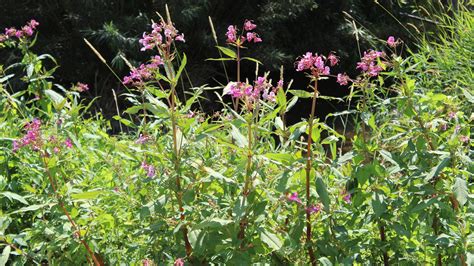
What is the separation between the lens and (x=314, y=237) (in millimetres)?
1941

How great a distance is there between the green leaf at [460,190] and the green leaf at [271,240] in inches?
15.9

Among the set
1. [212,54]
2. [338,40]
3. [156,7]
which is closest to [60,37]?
[156,7]

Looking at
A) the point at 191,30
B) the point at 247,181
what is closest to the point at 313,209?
the point at 247,181

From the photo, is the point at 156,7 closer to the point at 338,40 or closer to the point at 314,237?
the point at 338,40

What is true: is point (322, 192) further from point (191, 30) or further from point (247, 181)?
point (191, 30)

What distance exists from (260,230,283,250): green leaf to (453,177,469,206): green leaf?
1.32ft

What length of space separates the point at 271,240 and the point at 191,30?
198 inches

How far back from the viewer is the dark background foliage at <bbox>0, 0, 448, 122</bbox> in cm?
628

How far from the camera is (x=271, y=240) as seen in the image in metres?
1.71

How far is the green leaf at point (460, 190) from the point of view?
167 centimetres

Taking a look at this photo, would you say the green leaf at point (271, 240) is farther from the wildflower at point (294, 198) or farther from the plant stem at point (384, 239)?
the plant stem at point (384, 239)

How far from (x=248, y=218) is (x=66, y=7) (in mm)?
5023

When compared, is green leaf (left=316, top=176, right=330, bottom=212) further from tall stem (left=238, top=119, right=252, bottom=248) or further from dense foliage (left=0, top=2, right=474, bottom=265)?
tall stem (left=238, top=119, right=252, bottom=248)

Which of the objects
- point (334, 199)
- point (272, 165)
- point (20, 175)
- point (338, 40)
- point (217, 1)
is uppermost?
point (272, 165)
